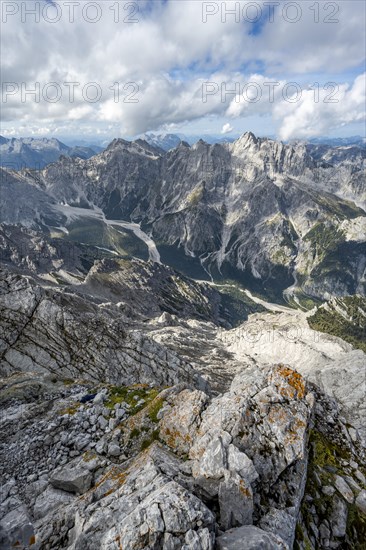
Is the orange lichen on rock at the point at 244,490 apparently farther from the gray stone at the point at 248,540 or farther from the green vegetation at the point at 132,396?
the green vegetation at the point at 132,396

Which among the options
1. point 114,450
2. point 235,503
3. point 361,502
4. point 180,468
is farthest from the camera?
point 114,450

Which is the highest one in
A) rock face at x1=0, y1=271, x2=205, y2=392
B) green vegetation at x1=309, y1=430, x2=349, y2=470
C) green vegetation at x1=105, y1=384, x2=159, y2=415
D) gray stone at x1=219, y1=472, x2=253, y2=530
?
gray stone at x1=219, y1=472, x2=253, y2=530

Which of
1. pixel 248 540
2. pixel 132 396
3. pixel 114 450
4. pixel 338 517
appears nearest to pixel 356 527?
pixel 338 517

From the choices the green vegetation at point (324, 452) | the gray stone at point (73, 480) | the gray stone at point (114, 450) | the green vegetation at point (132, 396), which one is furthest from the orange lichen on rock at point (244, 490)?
the green vegetation at point (132, 396)

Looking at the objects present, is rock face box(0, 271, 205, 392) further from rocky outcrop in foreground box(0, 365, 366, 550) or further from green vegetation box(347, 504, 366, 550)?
green vegetation box(347, 504, 366, 550)

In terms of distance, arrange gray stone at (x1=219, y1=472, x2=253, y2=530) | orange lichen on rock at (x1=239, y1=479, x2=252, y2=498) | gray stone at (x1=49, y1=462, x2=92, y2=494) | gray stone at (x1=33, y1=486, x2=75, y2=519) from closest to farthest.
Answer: gray stone at (x1=219, y1=472, x2=253, y2=530) → orange lichen on rock at (x1=239, y1=479, x2=252, y2=498) → gray stone at (x1=33, y1=486, x2=75, y2=519) → gray stone at (x1=49, y1=462, x2=92, y2=494)

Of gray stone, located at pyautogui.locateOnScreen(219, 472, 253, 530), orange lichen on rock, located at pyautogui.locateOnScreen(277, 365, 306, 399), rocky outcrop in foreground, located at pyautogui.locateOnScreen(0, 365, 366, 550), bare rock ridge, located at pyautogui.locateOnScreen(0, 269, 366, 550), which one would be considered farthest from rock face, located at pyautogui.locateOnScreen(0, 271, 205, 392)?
gray stone, located at pyautogui.locateOnScreen(219, 472, 253, 530)

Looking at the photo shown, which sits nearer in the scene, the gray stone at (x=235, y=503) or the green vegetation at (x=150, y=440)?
the gray stone at (x=235, y=503)

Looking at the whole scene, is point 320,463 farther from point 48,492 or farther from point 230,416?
point 48,492

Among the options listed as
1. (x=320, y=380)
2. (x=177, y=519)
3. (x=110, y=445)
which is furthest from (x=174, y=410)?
(x=320, y=380)

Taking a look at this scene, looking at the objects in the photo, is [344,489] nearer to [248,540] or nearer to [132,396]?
[248,540]
